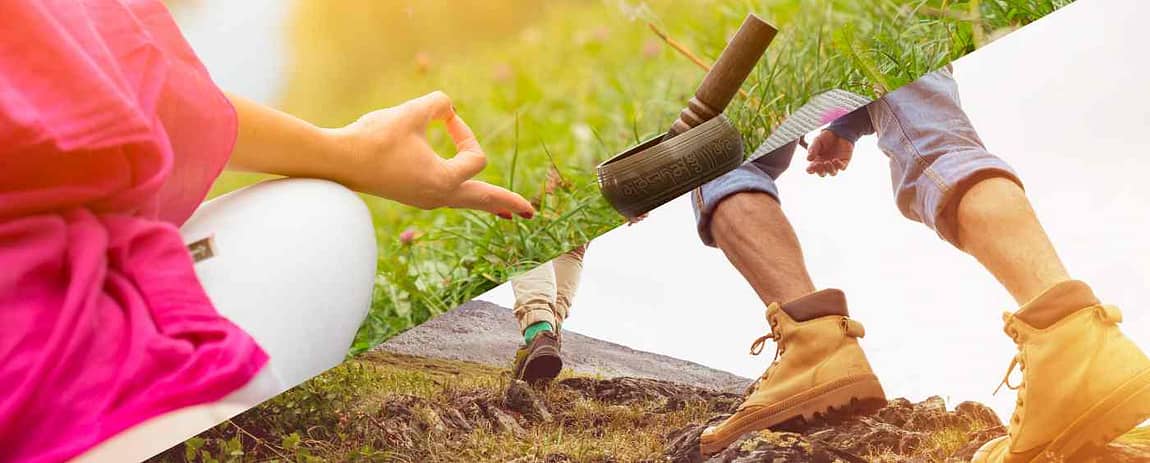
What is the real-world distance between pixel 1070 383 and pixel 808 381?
0.28m

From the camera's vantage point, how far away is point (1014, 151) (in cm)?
127

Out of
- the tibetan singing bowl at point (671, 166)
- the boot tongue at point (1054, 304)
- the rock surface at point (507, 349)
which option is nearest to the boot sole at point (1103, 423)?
the boot tongue at point (1054, 304)

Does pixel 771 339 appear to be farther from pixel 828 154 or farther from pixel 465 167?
pixel 465 167

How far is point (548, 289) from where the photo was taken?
4.41 feet

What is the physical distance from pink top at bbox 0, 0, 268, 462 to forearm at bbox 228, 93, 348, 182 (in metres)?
0.12

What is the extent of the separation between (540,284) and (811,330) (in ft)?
1.20

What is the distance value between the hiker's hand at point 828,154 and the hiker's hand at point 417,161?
16.8 inches

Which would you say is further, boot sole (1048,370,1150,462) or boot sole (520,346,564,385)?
boot sole (520,346,564,385)

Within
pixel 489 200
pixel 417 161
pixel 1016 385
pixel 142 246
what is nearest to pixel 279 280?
pixel 142 246

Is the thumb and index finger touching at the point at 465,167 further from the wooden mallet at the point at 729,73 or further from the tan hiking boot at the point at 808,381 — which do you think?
the tan hiking boot at the point at 808,381

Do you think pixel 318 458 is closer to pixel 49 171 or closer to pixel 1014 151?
pixel 49 171

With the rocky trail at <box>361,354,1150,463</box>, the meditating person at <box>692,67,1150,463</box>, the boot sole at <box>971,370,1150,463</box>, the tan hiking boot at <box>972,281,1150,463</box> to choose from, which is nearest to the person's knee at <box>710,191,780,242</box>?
the meditating person at <box>692,67,1150,463</box>

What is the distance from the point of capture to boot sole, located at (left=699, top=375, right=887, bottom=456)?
1.17 m

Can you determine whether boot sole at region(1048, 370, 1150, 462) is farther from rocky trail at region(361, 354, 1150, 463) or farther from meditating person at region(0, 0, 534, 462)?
meditating person at region(0, 0, 534, 462)
